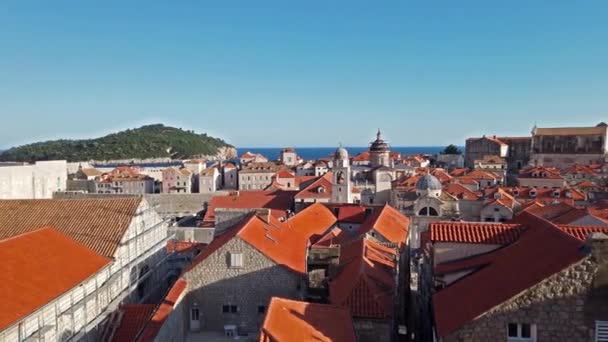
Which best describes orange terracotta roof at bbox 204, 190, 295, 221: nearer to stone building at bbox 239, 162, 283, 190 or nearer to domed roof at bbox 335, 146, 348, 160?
domed roof at bbox 335, 146, 348, 160

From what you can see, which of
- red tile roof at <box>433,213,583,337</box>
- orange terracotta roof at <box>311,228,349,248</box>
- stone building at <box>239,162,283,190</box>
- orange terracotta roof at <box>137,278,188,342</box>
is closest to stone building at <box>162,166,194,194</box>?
stone building at <box>239,162,283,190</box>

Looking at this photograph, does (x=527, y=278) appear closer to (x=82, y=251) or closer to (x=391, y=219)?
(x=82, y=251)

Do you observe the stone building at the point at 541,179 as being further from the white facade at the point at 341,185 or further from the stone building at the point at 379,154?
the white facade at the point at 341,185

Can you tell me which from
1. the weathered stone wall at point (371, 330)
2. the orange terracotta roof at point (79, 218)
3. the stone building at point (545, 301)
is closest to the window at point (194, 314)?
the orange terracotta roof at point (79, 218)

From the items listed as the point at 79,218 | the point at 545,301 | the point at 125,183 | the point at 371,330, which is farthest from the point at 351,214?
the point at 125,183

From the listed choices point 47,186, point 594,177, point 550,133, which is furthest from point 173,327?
point 550,133

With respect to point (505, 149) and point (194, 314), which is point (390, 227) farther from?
point (505, 149)
